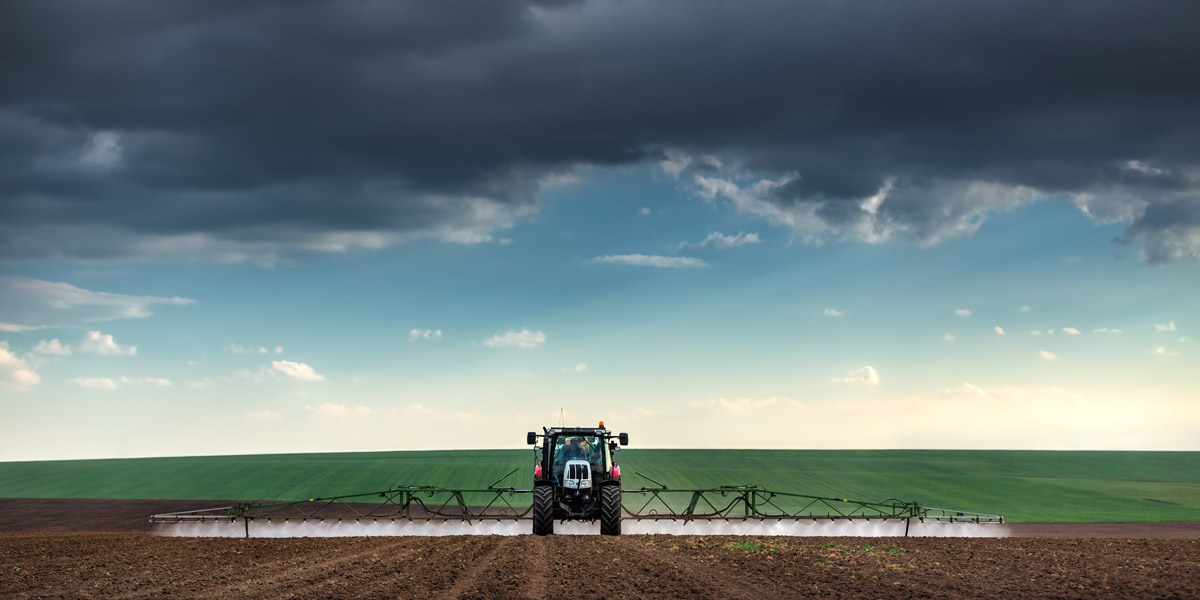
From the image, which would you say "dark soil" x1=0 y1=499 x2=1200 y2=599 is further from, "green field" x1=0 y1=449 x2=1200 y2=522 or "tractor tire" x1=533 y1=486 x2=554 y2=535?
"green field" x1=0 y1=449 x2=1200 y2=522

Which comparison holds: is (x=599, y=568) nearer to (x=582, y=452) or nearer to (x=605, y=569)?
(x=605, y=569)

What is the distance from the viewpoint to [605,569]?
1980 cm

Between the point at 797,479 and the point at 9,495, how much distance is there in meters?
56.2

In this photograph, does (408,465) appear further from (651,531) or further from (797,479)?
(651,531)

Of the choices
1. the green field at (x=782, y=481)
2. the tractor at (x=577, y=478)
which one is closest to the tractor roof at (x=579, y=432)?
the tractor at (x=577, y=478)

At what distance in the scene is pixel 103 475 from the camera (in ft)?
247

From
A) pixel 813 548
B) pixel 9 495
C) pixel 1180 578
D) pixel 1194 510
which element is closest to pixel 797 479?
pixel 1194 510

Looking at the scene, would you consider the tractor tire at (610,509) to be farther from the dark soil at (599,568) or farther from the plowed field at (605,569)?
the plowed field at (605,569)

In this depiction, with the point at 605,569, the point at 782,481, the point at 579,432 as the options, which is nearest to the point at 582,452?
the point at 579,432

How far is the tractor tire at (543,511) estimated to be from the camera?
87.7 feet

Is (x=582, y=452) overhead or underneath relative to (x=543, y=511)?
overhead

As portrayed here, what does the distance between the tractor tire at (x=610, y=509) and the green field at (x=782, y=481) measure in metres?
30.4

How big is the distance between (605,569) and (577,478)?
7602 mm

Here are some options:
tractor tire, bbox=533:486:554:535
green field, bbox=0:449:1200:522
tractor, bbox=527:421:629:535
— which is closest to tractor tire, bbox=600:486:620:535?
tractor, bbox=527:421:629:535
